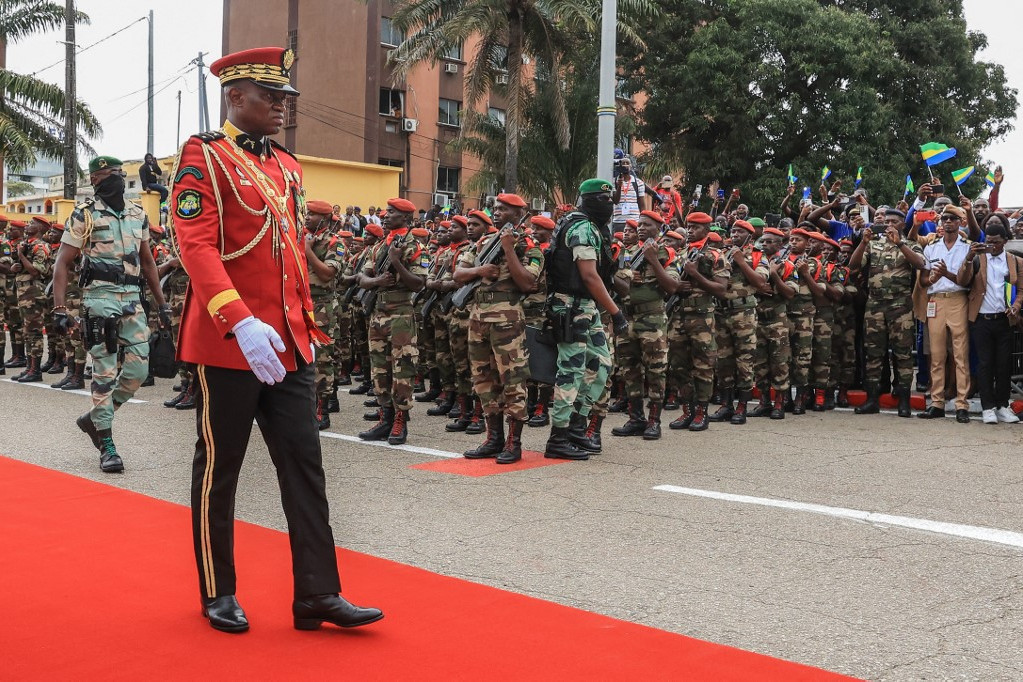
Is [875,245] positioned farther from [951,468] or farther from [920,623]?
[920,623]

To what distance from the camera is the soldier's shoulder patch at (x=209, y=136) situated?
Result: 3799 mm

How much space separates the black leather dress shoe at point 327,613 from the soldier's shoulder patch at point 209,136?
174 cm

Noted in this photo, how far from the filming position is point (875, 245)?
11055mm

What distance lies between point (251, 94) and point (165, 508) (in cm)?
297

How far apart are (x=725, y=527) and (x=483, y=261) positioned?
10.4 ft

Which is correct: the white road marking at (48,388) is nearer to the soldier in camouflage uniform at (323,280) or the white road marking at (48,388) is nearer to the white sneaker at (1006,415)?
the soldier in camouflage uniform at (323,280)

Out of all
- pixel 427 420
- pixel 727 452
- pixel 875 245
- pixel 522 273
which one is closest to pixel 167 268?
pixel 427 420

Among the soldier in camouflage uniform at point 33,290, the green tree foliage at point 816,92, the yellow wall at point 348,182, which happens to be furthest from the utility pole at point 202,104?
the soldier in camouflage uniform at point 33,290

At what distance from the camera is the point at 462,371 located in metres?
9.94

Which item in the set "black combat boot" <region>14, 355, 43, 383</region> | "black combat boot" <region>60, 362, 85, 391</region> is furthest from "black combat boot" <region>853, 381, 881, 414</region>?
"black combat boot" <region>14, 355, 43, 383</region>

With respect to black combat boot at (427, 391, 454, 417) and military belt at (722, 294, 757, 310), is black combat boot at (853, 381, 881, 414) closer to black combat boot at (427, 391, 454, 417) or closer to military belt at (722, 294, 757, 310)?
military belt at (722, 294, 757, 310)

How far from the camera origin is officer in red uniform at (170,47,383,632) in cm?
372

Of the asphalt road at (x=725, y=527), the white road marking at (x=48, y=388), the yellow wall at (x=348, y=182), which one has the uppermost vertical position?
the yellow wall at (x=348, y=182)

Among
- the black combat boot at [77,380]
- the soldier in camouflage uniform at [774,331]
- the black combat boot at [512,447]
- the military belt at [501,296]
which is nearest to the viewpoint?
the black combat boot at [512,447]
